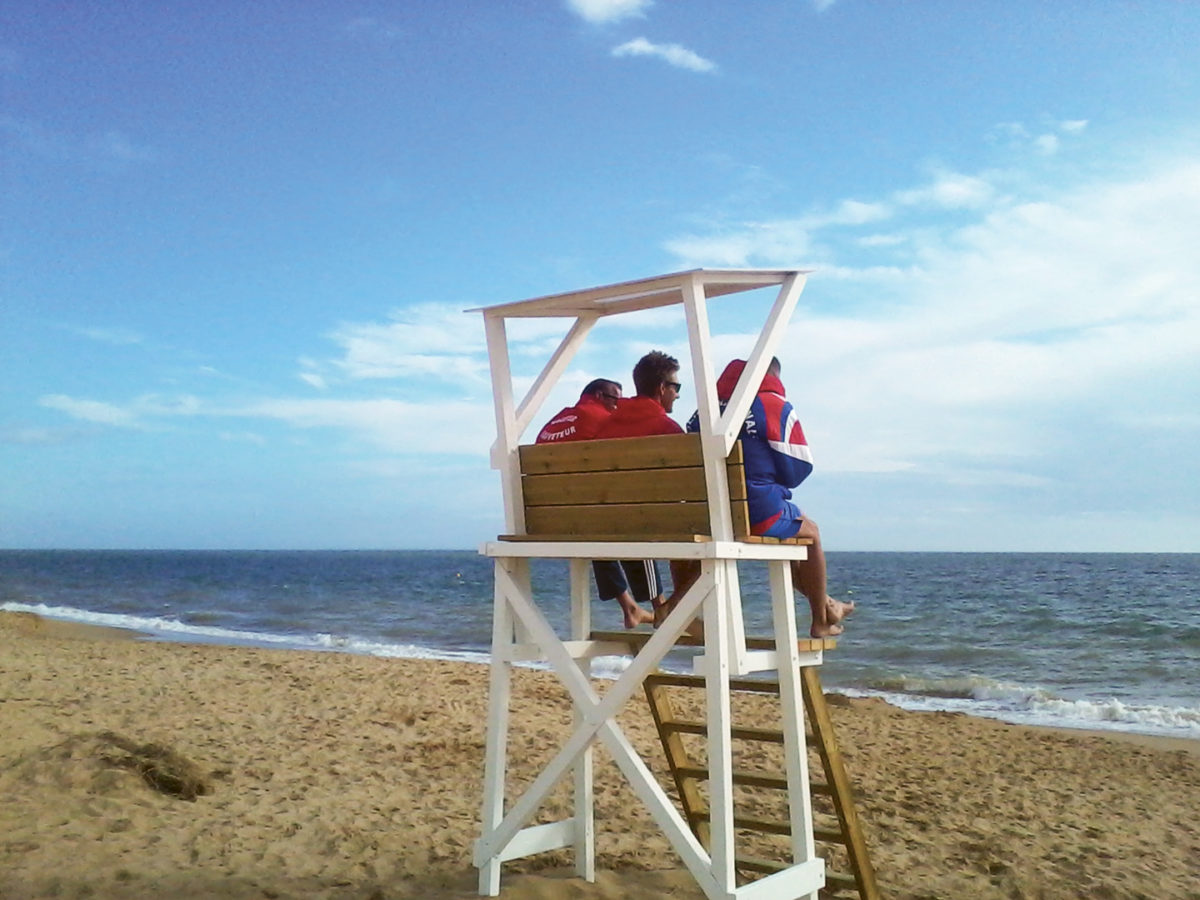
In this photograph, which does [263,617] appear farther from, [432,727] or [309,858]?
[309,858]

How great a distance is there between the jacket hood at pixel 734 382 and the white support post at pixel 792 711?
0.68 meters

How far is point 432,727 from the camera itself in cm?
938

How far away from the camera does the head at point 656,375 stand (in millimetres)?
4625

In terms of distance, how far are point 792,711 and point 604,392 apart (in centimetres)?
165

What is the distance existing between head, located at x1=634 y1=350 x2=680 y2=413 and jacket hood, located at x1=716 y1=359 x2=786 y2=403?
29 centimetres

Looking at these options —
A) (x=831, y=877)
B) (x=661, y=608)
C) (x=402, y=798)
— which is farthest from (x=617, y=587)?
(x=402, y=798)

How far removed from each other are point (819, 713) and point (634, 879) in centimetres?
140

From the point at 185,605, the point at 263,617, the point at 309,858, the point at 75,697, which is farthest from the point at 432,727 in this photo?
the point at 185,605

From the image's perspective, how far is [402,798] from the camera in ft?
22.0

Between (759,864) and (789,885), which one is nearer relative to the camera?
(789,885)

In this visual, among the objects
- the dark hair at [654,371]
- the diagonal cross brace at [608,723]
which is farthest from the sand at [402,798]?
the dark hair at [654,371]

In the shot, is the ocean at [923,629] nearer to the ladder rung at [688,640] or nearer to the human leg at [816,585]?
the human leg at [816,585]

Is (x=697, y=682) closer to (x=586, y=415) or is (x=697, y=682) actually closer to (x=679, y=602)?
(x=679, y=602)

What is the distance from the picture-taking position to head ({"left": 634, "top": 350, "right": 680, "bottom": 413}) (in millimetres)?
4625
